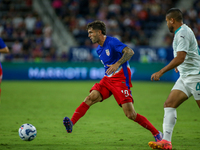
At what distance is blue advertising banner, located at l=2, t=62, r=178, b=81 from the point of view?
1880 centimetres

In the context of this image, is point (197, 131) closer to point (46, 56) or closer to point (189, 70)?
point (189, 70)

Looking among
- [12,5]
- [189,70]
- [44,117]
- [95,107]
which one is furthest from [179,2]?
[189,70]

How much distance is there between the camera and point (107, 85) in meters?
5.77

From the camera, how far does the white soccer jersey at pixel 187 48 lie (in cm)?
475

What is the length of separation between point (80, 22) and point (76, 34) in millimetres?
951

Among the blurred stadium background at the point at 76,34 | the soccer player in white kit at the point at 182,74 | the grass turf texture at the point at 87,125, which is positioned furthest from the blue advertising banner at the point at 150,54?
the soccer player in white kit at the point at 182,74

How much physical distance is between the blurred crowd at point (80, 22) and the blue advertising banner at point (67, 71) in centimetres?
142

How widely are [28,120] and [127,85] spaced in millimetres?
3127

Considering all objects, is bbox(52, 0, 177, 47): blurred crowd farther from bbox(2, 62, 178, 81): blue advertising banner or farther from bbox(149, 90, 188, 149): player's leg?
bbox(149, 90, 188, 149): player's leg

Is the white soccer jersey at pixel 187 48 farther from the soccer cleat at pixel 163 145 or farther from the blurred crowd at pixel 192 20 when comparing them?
the blurred crowd at pixel 192 20

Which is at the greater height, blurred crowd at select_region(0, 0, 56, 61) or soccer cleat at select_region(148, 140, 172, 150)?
blurred crowd at select_region(0, 0, 56, 61)

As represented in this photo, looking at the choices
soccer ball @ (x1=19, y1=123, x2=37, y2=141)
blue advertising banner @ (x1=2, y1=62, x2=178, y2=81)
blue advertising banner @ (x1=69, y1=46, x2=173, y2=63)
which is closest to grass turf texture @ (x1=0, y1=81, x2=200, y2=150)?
soccer ball @ (x1=19, y1=123, x2=37, y2=141)

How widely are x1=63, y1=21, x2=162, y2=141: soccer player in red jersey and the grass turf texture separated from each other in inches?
19.0

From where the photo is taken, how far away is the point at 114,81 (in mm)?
5734
